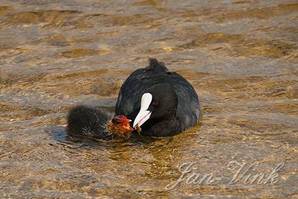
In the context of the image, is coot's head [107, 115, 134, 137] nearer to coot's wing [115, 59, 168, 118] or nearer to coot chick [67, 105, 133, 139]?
coot chick [67, 105, 133, 139]

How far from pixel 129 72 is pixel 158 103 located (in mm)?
1971

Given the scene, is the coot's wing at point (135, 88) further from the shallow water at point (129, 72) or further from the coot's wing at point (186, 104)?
the shallow water at point (129, 72)

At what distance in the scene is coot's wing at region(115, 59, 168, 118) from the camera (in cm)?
830

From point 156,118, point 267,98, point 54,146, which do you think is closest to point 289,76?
point 267,98

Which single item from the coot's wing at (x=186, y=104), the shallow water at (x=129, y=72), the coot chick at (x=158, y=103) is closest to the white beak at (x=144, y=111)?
the coot chick at (x=158, y=103)

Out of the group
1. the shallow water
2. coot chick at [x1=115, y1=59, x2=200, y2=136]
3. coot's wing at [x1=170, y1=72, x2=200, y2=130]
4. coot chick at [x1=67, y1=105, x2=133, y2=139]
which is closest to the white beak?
coot chick at [x1=115, y1=59, x2=200, y2=136]

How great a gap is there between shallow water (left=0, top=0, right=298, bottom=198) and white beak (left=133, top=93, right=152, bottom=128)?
0.25 meters

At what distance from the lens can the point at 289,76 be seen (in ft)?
31.7

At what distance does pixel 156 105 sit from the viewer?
8078mm

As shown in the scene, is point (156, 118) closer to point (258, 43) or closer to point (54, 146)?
point (54, 146)

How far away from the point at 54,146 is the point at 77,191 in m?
1.06

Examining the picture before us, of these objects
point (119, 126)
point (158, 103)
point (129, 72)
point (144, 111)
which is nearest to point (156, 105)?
point (158, 103)

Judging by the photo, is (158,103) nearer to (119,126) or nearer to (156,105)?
(156,105)

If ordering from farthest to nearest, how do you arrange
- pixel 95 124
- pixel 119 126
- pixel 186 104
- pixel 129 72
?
pixel 129 72
pixel 186 104
pixel 95 124
pixel 119 126
